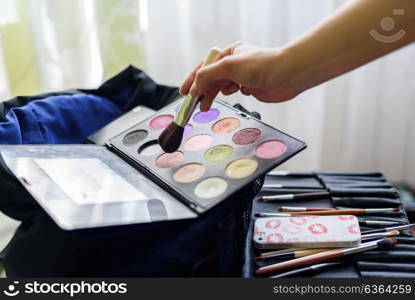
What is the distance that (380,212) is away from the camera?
58cm

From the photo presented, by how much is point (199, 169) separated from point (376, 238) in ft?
0.64

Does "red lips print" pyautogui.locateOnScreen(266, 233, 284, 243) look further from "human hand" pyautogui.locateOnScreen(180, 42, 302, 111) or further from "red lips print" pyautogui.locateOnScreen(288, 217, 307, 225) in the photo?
"human hand" pyautogui.locateOnScreen(180, 42, 302, 111)

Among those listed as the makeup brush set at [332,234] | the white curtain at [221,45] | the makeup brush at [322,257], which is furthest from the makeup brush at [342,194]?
the white curtain at [221,45]

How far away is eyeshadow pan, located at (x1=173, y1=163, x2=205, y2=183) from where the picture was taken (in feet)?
1.68

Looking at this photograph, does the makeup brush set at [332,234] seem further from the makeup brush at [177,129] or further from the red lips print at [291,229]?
the makeup brush at [177,129]

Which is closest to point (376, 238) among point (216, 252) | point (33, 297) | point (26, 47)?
point (216, 252)

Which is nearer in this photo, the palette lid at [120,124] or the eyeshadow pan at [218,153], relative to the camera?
the eyeshadow pan at [218,153]

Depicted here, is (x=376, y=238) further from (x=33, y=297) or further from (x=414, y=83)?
(x=414, y=83)

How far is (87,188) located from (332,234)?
0.25 meters

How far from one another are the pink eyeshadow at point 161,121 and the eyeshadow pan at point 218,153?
0.28ft

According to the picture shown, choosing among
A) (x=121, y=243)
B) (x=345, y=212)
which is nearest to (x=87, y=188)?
(x=121, y=243)

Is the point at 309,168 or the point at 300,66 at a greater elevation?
the point at 300,66

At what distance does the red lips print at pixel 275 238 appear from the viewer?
527mm

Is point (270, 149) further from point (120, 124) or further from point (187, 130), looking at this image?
point (120, 124)
